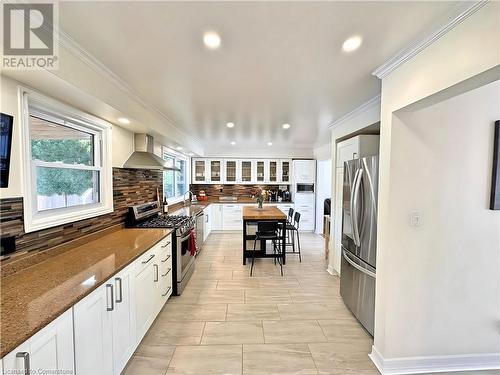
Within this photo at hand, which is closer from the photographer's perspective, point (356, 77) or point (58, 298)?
point (58, 298)

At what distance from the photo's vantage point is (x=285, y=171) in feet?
23.6

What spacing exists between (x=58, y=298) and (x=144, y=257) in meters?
0.92

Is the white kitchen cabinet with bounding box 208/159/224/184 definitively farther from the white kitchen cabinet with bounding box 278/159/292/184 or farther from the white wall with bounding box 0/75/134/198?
the white wall with bounding box 0/75/134/198

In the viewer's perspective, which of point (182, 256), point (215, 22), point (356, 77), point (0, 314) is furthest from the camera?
point (182, 256)

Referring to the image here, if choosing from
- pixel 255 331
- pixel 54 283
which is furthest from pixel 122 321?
pixel 255 331

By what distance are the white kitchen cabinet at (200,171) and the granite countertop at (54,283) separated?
4716 mm

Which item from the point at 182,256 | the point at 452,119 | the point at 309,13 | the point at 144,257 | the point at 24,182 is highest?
the point at 309,13

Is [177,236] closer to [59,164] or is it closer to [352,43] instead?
[59,164]

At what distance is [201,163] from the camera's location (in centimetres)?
707

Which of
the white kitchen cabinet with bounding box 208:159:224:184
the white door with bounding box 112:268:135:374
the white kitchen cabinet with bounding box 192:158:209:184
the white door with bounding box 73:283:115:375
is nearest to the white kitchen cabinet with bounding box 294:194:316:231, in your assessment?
the white kitchen cabinet with bounding box 208:159:224:184

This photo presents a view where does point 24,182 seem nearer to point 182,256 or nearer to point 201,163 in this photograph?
point 182,256

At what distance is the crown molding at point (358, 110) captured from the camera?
2.64m

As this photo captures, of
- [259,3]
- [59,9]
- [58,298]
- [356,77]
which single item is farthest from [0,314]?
[356,77]

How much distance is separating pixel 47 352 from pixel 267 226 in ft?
10.9
